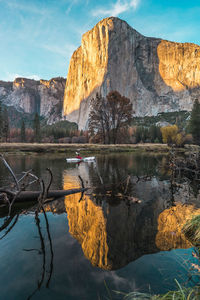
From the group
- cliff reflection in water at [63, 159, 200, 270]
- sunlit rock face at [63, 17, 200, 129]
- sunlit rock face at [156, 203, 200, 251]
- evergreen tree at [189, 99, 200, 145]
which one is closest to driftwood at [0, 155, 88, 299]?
cliff reflection in water at [63, 159, 200, 270]

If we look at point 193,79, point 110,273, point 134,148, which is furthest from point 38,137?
point 193,79

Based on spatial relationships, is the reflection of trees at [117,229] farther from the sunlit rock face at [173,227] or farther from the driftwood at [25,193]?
the driftwood at [25,193]

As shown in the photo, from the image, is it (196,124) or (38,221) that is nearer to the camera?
(38,221)

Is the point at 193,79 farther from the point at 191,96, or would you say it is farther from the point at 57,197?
the point at 57,197

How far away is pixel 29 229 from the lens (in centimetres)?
521

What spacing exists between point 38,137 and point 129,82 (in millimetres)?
90665

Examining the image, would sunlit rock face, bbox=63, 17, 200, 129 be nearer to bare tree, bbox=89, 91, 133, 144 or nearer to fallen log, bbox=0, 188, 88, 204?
bare tree, bbox=89, 91, 133, 144

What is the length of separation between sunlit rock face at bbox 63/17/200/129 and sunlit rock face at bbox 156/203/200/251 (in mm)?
126815

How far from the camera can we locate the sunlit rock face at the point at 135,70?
132375mm

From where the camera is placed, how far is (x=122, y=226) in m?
5.35

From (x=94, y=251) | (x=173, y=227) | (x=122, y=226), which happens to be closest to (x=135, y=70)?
(x=173, y=227)

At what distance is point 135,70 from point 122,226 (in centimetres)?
15603

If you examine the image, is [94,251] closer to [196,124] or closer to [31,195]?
[31,195]

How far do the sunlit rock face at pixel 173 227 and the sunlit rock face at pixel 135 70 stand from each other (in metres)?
127
